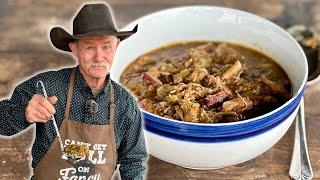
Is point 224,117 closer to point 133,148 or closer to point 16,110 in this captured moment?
point 133,148

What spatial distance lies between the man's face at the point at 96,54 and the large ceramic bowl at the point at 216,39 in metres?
0.23

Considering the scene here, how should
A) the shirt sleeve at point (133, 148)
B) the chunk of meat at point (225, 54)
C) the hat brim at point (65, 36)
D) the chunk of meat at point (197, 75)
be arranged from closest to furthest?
the hat brim at point (65, 36) < the shirt sleeve at point (133, 148) < the chunk of meat at point (197, 75) < the chunk of meat at point (225, 54)

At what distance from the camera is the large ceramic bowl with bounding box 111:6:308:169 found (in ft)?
3.29

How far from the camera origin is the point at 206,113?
40.3 inches

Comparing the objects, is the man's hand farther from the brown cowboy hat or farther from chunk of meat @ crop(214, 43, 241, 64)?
chunk of meat @ crop(214, 43, 241, 64)

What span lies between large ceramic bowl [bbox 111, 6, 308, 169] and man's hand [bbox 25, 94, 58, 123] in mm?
224

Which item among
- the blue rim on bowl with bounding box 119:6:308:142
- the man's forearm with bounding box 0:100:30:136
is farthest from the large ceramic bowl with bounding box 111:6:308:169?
the man's forearm with bounding box 0:100:30:136

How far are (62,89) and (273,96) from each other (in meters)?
0.49

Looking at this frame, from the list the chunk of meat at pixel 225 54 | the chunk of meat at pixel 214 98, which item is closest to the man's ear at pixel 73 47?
the chunk of meat at pixel 214 98

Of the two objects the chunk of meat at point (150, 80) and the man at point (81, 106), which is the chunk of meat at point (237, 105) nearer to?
the chunk of meat at point (150, 80)

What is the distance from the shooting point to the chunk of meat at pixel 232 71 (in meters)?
1.12

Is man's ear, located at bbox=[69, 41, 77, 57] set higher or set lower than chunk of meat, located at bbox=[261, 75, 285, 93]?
higher

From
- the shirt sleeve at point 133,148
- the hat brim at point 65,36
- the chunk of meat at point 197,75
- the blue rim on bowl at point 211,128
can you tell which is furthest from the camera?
the chunk of meat at point 197,75

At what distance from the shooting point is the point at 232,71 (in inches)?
44.7
